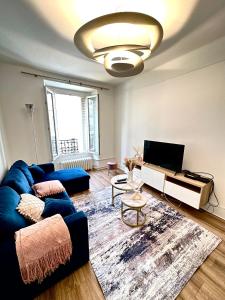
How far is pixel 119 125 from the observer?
4.44 metres

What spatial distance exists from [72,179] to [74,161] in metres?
1.37

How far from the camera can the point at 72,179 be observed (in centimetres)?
290

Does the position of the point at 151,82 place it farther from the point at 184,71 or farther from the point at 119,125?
the point at 119,125

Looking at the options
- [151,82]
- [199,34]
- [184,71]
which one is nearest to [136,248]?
[199,34]

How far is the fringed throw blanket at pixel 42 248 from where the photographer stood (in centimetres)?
109

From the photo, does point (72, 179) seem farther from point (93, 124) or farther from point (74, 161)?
point (93, 124)

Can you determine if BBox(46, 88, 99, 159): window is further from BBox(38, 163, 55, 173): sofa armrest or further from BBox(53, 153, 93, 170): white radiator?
BBox(38, 163, 55, 173): sofa armrest

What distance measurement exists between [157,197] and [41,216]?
7.45ft

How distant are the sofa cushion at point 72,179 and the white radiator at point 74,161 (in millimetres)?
855

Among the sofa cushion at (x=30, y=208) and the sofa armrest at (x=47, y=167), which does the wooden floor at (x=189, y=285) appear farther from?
the sofa armrest at (x=47, y=167)

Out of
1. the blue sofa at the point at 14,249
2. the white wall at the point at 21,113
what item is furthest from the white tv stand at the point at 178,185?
the white wall at the point at 21,113

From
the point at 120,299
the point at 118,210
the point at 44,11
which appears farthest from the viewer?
the point at 118,210

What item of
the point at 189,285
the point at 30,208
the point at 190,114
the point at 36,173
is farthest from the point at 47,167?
the point at 190,114

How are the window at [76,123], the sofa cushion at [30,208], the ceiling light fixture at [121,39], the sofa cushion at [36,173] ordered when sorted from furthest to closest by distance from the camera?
the window at [76,123] < the sofa cushion at [36,173] < the sofa cushion at [30,208] < the ceiling light fixture at [121,39]
